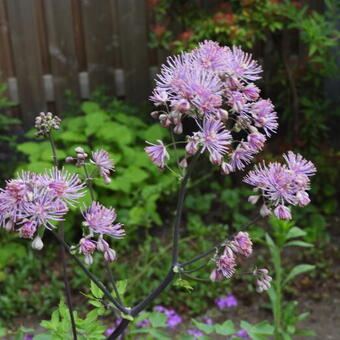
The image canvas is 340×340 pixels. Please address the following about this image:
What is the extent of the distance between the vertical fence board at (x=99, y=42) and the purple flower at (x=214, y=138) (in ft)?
14.3

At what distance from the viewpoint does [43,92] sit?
18.5ft

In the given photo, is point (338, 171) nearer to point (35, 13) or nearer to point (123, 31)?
point (123, 31)

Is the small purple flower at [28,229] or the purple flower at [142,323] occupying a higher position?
the small purple flower at [28,229]

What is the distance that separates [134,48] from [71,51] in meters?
0.56

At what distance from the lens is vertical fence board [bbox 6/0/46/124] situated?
541 cm

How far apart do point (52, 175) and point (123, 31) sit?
434cm

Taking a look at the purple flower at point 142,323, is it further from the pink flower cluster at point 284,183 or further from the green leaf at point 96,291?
the pink flower cluster at point 284,183

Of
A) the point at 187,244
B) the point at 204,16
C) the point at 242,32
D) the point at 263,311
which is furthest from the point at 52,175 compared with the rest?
the point at 204,16

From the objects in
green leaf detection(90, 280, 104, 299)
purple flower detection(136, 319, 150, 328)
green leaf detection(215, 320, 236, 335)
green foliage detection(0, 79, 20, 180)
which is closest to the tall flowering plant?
green leaf detection(90, 280, 104, 299)

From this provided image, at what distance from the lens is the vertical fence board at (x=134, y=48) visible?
552 centimetres

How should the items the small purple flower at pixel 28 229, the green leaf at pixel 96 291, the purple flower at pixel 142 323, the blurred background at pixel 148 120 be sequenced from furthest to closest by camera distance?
the blurred background at pixel 148 120 < the purple flower at pixel 142 323 < the green leaf at pixel 96 291 < the small purple flower at pixel 28 229

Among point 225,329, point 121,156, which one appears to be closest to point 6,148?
point 121,156

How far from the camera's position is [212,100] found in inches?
53.9

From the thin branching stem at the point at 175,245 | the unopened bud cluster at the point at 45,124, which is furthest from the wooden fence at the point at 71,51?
the thin branching stem at the point at 175,245
